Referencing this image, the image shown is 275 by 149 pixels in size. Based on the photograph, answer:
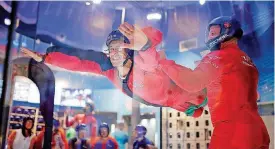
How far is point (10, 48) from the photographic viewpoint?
1.99 meters

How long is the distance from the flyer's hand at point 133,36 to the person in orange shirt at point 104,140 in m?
0.53

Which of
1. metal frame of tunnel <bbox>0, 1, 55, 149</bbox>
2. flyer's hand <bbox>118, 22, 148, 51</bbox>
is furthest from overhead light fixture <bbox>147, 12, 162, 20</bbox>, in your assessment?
metal frame of tunnel <bbox>0, 1, 55, 149</bbox>

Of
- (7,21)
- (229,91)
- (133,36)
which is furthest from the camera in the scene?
(7,21)

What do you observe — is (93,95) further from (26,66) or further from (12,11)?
(12,11)

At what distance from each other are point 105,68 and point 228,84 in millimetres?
787

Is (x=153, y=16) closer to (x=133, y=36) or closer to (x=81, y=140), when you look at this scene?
(x=133, y=36)

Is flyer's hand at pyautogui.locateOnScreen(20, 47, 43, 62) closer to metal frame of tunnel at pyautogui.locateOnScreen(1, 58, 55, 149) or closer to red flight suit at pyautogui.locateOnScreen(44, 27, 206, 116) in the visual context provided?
metal frame of tunnel at pyautogui.locateOnScreen(1, 58, 55, 149)

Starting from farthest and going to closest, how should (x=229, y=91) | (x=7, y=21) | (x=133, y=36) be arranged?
(x=7, y=21) → (x=133, y=36) → (x=229, y=91)

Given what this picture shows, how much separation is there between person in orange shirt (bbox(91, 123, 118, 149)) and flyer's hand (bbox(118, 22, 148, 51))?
0.53m

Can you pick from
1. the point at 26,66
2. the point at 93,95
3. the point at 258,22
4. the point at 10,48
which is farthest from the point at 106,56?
the point at 258,22

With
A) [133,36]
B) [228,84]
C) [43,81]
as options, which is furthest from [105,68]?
[228,84]

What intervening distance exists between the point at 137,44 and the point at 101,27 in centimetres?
29

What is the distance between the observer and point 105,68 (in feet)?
6.15

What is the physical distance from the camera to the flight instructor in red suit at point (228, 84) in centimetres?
165
